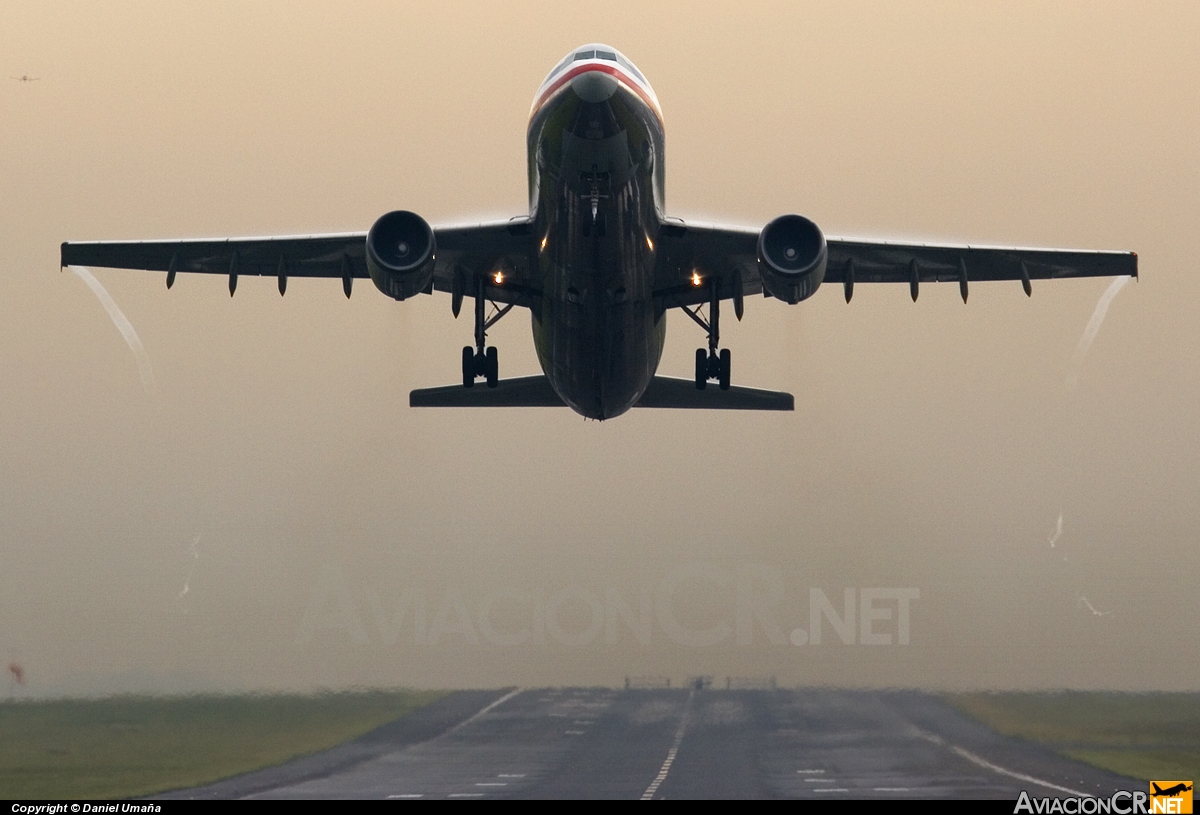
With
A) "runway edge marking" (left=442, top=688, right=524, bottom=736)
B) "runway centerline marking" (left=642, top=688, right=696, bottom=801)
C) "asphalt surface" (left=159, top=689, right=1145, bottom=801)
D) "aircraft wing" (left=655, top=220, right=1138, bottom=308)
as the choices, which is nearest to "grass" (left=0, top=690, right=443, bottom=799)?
"asphalt surface" (left=159, top=689, right=1145, bottom=801)

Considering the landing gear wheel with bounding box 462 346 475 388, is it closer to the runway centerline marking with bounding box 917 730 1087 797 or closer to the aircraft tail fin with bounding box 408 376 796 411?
the aircraft tail fin with bounding box 408 376 796 411

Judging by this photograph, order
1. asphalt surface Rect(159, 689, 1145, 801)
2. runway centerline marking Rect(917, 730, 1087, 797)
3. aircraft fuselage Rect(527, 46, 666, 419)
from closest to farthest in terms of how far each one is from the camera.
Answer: aircraft fuselage Rect(527, 46, 666, 419)
runway centerline marking Rect(917, 730, 1087, 797)
asphalt surface Rect(159, 689, 1145, 801)

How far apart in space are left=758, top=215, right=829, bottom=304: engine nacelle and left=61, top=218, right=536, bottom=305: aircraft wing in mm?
4188

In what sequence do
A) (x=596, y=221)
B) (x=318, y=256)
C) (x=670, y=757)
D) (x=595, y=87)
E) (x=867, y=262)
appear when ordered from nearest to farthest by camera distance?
(x=595, y=87) → (x=596, y=221) → (x=318, y=256) → (x=867, y=262) → (x=670, y=757)

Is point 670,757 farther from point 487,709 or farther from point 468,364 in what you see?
point 468,364

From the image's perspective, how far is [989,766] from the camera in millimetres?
31312

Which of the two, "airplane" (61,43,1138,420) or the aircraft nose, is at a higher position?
the aircraft nose

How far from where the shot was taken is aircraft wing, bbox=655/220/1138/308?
2848 centimetres

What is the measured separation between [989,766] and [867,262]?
9730mm

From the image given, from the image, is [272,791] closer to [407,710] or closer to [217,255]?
[407,710]

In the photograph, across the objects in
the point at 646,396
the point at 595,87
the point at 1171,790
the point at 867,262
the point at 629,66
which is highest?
the point at 629,66

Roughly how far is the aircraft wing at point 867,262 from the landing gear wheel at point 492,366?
384 centimetres

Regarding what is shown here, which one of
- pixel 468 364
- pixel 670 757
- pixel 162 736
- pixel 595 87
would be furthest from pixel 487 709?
pixel 595 87

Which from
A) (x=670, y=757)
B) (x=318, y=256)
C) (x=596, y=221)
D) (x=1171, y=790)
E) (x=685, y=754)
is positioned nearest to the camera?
(x=596, y=221)
